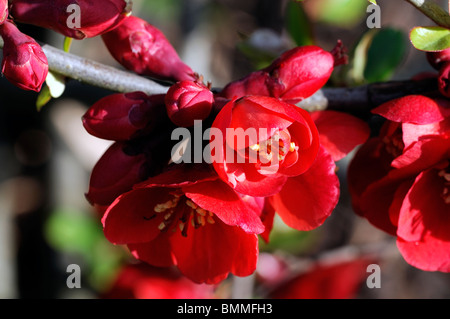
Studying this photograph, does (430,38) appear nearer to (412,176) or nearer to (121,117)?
(412,176)

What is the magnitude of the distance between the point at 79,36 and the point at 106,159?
20 centimetres

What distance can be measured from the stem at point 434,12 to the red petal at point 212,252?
0.47 m

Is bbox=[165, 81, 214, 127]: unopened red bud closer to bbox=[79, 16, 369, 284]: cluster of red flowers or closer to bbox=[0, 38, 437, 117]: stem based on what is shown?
bbox=[79, 16, 369, 284]: cluster of red flowers

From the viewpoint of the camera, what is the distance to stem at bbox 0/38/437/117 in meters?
0.90

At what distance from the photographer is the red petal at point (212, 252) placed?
2.97 feet

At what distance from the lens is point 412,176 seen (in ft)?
2.96

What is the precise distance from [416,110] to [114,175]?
0.50 metres

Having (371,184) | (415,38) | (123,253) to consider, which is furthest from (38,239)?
(415,38)

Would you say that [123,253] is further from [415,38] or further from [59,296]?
[415,38]

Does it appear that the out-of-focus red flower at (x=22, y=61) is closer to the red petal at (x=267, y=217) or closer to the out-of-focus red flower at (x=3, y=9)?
the out-of-focus red flower at (x=3, y=9)

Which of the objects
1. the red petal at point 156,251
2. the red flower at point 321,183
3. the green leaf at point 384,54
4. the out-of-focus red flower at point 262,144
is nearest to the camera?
the out-of-focus red flower at point 262,144

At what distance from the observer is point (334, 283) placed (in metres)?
1.96

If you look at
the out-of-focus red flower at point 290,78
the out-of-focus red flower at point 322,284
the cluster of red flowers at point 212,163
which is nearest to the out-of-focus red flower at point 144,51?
the cluster of red flowers at point 212,163

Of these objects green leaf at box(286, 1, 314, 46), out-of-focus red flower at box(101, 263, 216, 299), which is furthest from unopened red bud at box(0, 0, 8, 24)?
out-of-focus red flower at box(101, 263, 216, 299)
